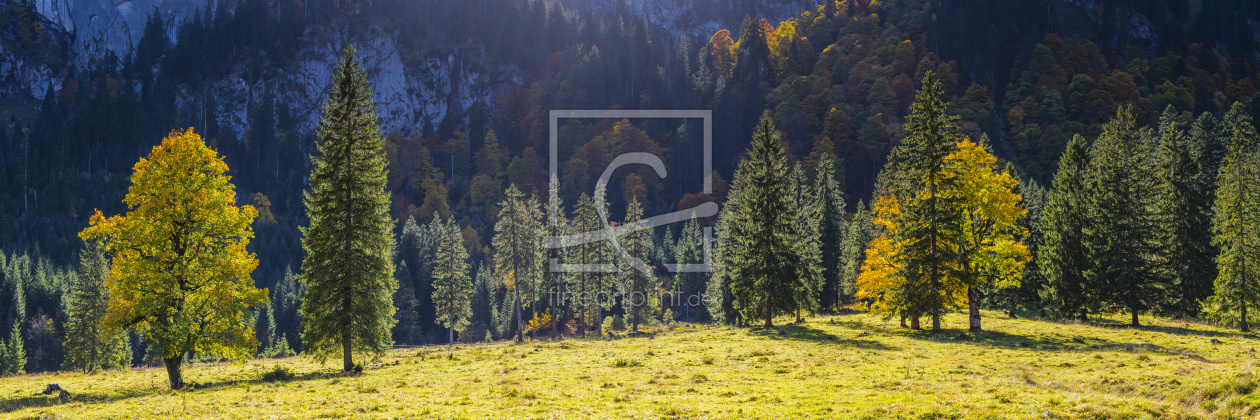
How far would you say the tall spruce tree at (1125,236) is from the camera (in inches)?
1491

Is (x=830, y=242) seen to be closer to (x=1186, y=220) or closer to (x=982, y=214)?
(x=1186, y=220)

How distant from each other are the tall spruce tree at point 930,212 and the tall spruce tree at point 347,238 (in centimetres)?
2763

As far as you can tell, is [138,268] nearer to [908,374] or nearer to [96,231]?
[96,231]

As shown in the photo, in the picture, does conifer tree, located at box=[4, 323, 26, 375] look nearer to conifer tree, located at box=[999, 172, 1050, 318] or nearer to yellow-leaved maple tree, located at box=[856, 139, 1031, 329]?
yellow-leaved maple tree, located at box=[856, 139, 1031, 329]

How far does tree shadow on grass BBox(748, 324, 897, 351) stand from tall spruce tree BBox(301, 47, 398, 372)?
73.7 feet

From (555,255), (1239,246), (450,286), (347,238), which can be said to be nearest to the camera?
(347,238)

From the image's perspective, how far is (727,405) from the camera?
59.2 ft

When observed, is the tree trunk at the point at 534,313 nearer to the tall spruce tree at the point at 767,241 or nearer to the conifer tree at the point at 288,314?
the conifer tree at the point at 288,314

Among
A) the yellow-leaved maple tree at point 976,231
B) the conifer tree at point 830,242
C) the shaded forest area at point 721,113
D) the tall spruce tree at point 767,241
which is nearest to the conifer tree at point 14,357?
the shaded forest area at point 721,113

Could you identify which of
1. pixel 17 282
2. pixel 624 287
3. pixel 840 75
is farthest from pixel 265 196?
pixel 840 75

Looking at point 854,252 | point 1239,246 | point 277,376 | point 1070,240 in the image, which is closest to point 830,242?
point 854,252

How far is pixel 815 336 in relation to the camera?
37.3 metres

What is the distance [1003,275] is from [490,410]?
2965 cm

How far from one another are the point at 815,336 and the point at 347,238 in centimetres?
2618
